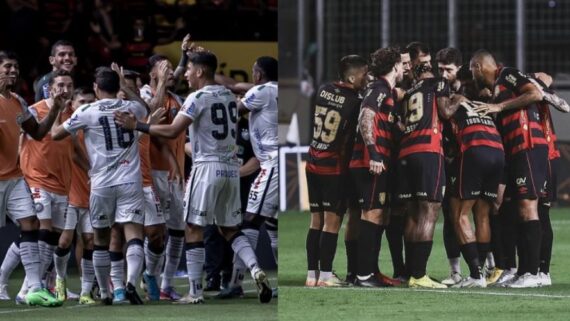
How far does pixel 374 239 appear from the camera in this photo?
8969 mm

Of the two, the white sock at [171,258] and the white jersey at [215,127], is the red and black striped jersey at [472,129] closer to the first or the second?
the white jersey at [215,127]

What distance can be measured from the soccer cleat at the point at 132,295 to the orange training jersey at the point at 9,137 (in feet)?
3.29

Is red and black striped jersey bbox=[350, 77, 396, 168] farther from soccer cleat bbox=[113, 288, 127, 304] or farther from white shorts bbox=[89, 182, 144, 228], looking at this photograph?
soccer cleat bbox=[113, 288, 127, 304]

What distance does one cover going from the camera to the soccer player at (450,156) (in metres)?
8.81

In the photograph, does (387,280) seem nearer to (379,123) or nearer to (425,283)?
(425,283)

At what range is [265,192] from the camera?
9922 millimetres

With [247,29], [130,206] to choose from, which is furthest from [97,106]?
[247,29]

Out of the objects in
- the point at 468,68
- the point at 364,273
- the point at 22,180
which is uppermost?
the point at 468,68

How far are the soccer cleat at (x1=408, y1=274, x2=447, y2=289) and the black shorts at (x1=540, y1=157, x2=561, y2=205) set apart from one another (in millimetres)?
851

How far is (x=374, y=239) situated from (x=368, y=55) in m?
1.12

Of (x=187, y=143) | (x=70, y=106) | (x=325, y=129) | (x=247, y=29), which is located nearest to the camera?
(x=325, y=129)

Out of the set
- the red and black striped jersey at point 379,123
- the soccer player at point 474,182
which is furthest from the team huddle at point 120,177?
the soccer player at point 474,182

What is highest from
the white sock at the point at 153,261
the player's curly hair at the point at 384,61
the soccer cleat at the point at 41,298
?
the player's curly hair at the point at 384,61

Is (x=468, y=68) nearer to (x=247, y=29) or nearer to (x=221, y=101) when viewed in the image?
(x=221, y=101)
